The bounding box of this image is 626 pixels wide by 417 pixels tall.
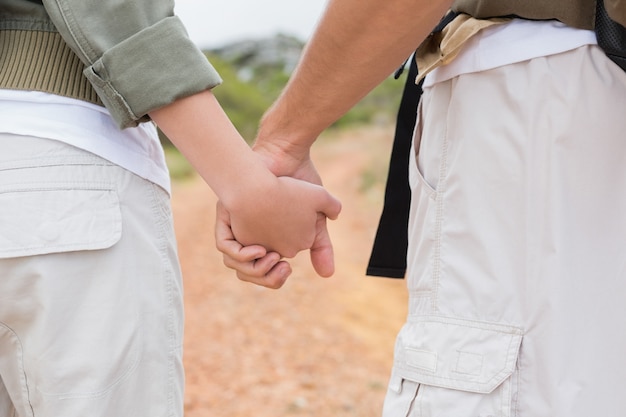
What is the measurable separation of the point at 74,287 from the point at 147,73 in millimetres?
388

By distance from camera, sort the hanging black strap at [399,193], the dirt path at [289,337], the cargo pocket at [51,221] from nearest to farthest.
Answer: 1. the cargo pocket at [51,221]
2. the hanging black strap at [399,193]
3. the dirt path at [289,337]

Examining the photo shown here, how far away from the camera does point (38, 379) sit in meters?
1.37

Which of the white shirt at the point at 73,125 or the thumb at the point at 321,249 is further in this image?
the thumb at the point at 321,249

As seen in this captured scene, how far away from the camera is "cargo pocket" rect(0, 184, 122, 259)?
1315mm

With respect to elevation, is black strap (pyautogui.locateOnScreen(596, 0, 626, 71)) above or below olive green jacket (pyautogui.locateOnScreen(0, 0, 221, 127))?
above

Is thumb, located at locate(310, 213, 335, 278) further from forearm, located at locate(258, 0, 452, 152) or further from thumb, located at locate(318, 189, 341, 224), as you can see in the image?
forearm, located at locate(258, 0, 452, 152)

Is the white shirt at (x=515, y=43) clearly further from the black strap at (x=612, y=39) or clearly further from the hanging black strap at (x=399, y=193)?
the hanging black strap at (x=399, y=193)

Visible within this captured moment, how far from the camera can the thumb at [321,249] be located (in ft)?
6.36

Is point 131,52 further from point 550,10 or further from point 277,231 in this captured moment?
point 550,10

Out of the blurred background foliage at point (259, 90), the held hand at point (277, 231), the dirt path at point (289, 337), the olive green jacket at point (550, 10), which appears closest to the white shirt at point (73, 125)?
the held hand at point (277, 231)

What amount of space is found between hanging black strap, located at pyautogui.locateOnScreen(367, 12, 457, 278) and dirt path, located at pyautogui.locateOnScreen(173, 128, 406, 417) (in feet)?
10.5

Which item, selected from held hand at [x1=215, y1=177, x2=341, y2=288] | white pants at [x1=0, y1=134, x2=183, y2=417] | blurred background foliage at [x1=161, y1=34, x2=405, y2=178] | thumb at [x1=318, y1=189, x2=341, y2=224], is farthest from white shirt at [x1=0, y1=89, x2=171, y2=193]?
blurred background foliage at [x1=161, y1=34, x2=405, y2=178]

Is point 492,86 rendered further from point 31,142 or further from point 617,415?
point 31,142

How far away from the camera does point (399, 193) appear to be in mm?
1857
